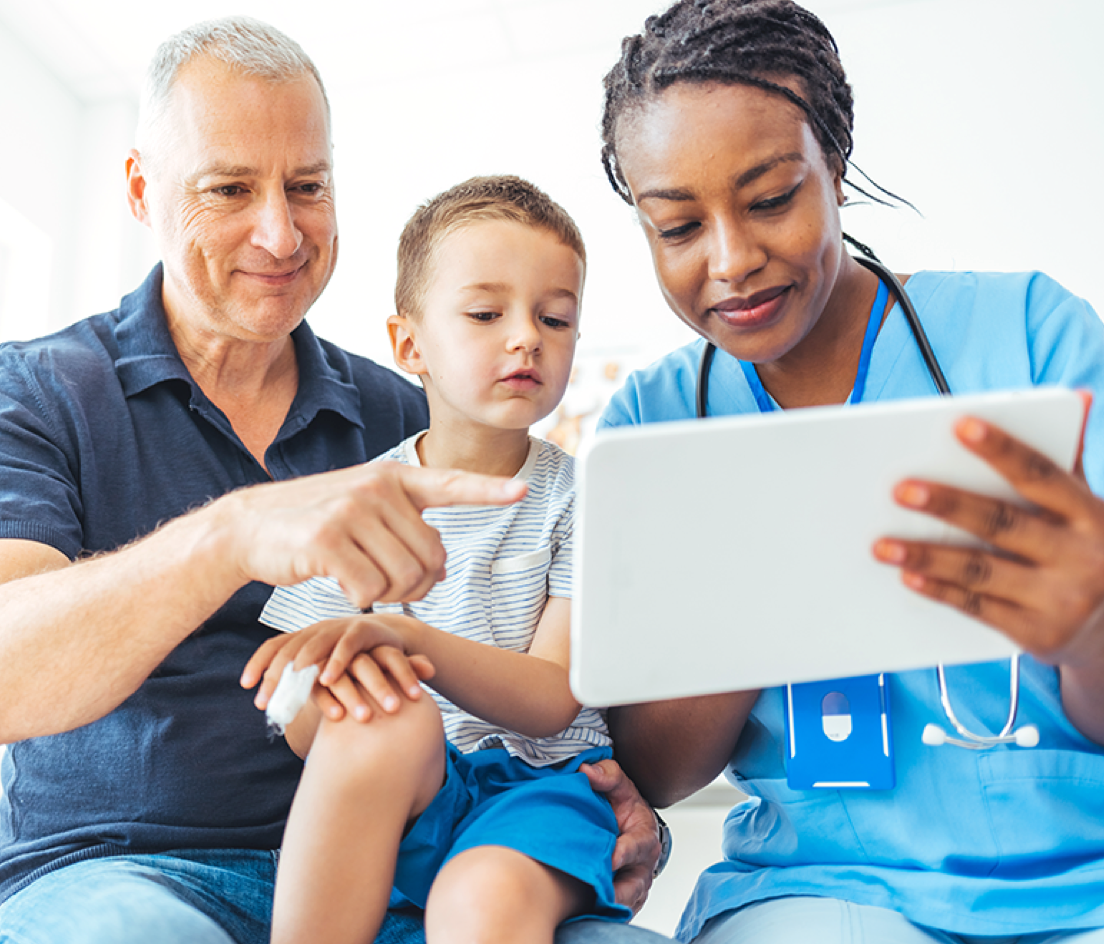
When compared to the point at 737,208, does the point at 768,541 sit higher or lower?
lower

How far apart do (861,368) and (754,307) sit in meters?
0.17

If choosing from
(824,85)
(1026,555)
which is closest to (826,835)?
(1026,555)

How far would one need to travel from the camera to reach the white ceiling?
140 inches

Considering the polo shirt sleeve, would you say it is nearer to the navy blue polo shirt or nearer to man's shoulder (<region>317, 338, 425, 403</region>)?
the navy blue polo shirt

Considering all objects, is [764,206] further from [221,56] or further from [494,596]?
[221,56]

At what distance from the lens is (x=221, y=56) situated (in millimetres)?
1411

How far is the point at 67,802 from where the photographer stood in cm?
116

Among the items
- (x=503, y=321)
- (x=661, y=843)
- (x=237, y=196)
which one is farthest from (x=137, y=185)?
(x=661, y=843)

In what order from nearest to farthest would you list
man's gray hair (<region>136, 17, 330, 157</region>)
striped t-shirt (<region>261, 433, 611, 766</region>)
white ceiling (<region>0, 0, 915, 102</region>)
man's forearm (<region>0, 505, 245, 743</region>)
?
man's forearm (<region>0, 505, 245, 743</region>)
striped t-shirt (<region>261, 433, 611, 766</region>)
man's gray hair (<region>136, 17, 330, 157</region>)
white ceiling (<region>0, 0, 915, 102</region>)

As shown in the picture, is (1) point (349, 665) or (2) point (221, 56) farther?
(2) point (221, 56)

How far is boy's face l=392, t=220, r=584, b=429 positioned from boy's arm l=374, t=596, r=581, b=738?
Answer: 0.33 m

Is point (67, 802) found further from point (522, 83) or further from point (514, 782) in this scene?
point (522, 83)

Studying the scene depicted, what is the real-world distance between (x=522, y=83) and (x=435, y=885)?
11.3 ft

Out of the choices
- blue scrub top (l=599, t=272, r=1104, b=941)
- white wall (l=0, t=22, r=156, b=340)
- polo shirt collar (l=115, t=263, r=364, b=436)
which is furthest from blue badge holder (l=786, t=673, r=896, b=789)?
white wall (l=0, t=22, r=156, b=340)
